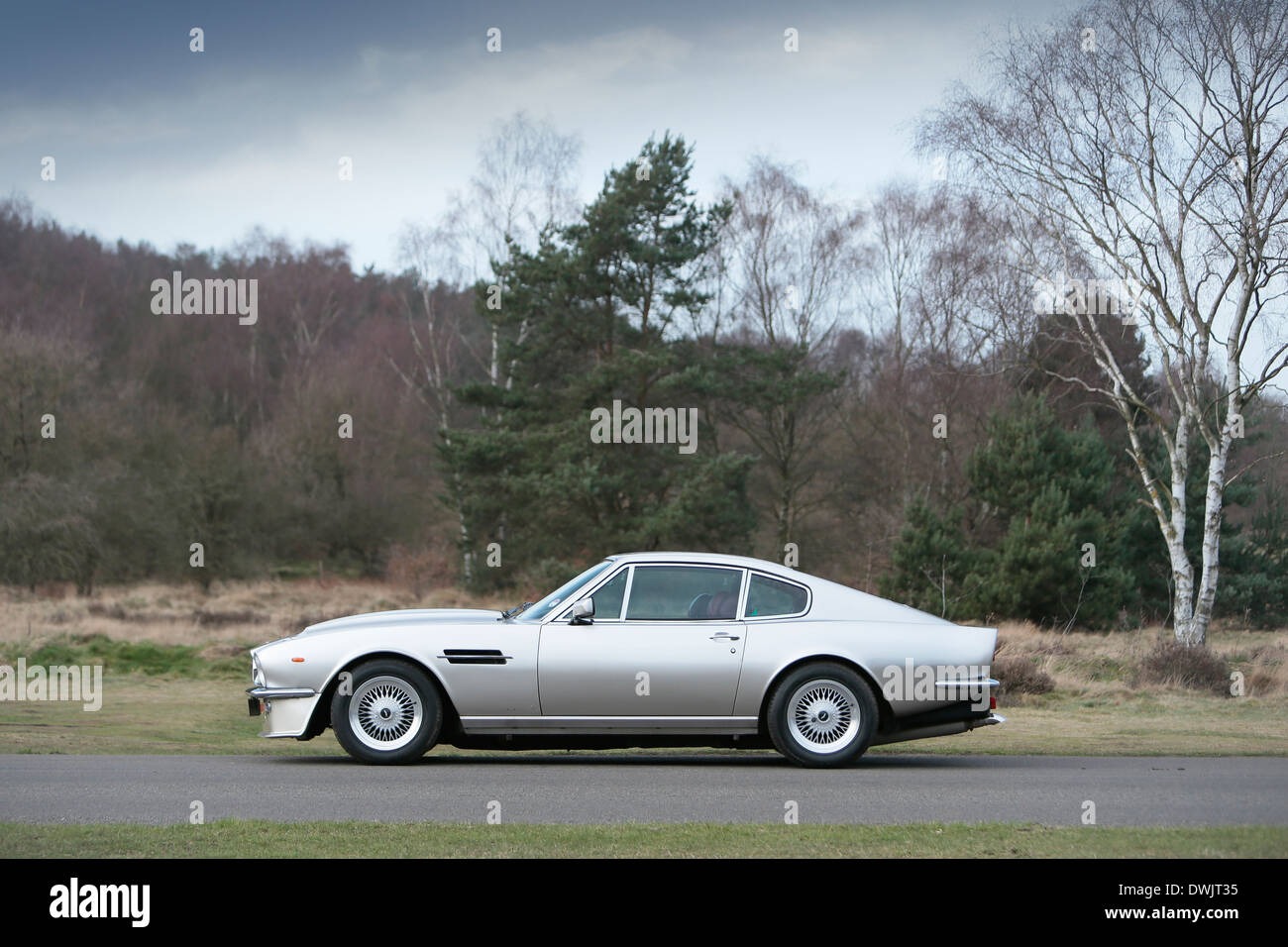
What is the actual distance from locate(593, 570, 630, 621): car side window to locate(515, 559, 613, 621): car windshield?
5.4 inches

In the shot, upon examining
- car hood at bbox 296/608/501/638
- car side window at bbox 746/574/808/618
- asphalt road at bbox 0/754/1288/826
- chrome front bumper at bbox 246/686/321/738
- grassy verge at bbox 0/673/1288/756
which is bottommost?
grassy verge at bbox 0/673/1288/756

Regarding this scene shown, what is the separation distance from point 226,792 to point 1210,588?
23172mm

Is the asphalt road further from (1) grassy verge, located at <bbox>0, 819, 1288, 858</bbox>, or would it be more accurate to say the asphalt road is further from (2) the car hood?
(2) the car hood

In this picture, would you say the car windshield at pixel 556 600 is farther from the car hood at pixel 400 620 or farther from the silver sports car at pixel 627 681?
the car hood at pixel 400 620

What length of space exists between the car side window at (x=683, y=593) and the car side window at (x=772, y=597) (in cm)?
11

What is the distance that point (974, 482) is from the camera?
33.9 metres

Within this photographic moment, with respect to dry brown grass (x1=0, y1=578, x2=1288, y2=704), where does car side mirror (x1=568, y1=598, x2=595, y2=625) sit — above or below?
above

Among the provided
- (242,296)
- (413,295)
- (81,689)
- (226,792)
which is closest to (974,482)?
(81,689)

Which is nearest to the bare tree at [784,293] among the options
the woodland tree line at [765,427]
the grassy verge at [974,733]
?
the woodland tree line at [765,427]

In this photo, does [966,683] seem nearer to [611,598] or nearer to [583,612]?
[611,598]

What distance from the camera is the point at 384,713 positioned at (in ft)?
30.4

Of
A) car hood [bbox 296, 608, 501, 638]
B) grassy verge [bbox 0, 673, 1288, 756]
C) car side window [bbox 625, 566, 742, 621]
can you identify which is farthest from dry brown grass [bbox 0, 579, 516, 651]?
car side window [bbox 625, 566, 742, 621]

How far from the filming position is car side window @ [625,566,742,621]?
9.55 metres
